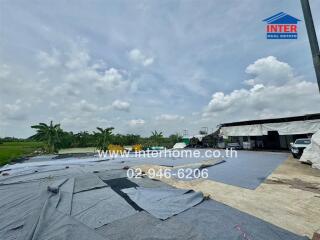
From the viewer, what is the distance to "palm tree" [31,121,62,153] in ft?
85.3

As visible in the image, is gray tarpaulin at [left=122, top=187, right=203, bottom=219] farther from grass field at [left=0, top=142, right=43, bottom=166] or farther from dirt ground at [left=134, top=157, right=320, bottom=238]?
grass field at [left=0, top=142, right=43, bottom=166]

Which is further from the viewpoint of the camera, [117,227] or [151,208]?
[151,208]

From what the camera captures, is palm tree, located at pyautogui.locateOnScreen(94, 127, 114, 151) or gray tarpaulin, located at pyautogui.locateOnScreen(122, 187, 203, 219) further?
palm tree, located at pyautogui.locateOnScreen(94, 127, 114, 151)

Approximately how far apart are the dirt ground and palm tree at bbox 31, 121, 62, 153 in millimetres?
23972

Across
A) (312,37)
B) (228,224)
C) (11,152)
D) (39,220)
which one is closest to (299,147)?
(228,224)

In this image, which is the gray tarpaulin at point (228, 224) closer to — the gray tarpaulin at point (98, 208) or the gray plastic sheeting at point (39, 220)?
the gray tarpaulin at point (98, 208)

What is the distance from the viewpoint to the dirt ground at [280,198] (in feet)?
13.1

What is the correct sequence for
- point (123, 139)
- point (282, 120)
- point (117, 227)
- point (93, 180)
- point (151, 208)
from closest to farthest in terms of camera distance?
1. point (117, 227)
2. point (151, 208)
3. point (93, 180)
4. point (282, 120)
5. point (123, 139)

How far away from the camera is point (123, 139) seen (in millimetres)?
39969

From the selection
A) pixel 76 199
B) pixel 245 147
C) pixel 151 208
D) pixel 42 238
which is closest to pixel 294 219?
pixel 151 208

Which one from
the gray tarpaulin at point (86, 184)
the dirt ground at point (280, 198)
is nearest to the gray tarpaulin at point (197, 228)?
the dirt ground at point (280, 198)

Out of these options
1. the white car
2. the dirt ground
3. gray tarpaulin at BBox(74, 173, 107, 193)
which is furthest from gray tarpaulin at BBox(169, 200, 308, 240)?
the white car

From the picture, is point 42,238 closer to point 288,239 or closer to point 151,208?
point 151,208

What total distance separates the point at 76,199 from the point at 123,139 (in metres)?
35.1
